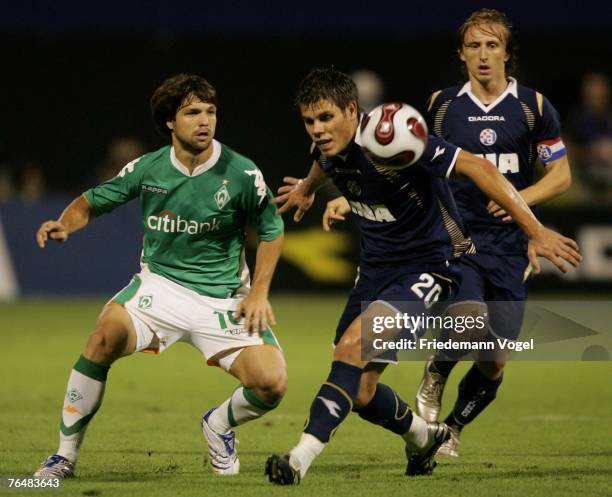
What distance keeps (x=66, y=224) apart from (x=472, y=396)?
262 cm

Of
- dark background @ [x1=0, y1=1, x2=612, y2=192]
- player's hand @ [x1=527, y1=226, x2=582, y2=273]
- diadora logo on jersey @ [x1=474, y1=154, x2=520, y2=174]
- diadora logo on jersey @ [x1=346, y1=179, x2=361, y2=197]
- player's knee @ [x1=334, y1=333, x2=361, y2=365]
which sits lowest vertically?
dark background @ [x1=0, y1=1, x2=612, y2=192]

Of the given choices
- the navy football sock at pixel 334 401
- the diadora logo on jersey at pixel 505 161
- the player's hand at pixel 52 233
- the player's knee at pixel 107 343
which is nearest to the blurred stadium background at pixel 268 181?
the navy football sock at pixel 334 401

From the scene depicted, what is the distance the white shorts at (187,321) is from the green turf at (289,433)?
0.65 meters

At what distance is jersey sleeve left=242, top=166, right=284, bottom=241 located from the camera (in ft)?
21.8

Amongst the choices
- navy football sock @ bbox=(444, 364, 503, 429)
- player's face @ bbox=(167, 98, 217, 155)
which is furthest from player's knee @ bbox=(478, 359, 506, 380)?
player's face @ bbox=(167, 98, 217, 155)

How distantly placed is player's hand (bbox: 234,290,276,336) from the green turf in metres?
0.76

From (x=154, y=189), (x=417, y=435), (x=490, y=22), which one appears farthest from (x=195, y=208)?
(x=490, y=22)

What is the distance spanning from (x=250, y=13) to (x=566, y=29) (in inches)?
191

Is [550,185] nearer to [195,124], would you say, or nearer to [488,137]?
[488,137]

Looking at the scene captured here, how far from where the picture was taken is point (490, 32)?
735cm

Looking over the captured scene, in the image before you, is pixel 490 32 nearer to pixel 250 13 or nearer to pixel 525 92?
pixel 525 92

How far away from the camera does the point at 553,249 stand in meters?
5.77

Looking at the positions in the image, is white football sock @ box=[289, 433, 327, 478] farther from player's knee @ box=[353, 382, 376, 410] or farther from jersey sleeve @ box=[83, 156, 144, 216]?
jersey sleeve @ box=[83, 156, 144, 216]

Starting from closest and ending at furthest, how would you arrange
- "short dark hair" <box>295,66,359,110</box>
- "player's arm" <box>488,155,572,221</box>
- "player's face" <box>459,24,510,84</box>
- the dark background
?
"short dark hair" <box>295,66,359,110</box> < "player's arm" <box>488,155,572,221</box> < "player's face" <box>459,24,510,84</box> < the dark background
